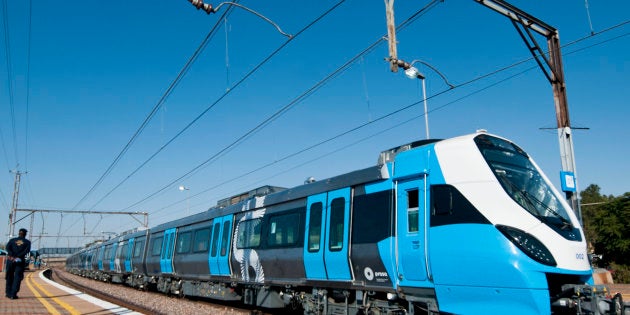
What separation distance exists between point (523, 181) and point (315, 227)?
4220mm

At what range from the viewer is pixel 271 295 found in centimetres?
1159

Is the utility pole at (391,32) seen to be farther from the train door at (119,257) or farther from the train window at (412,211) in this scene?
the train door at (119,257)

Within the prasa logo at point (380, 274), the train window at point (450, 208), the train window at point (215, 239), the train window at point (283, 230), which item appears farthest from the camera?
the train window at point (215, 239)

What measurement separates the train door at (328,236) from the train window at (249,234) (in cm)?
242

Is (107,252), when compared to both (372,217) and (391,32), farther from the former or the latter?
(391,32)

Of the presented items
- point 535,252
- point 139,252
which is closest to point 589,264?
point 535,252

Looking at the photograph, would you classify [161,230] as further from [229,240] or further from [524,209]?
[524,209]

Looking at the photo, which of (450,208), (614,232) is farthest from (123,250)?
(614,232)

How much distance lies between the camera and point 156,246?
21.0 m

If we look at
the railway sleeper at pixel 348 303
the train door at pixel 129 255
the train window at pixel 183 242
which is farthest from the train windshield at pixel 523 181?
the train door at pixel 129 255

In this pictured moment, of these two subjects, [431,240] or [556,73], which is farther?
[556,73]

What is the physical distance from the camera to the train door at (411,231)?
7348mm

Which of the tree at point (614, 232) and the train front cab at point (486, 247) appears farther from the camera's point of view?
the tree at point (614, 232)

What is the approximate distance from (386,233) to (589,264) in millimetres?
3027
